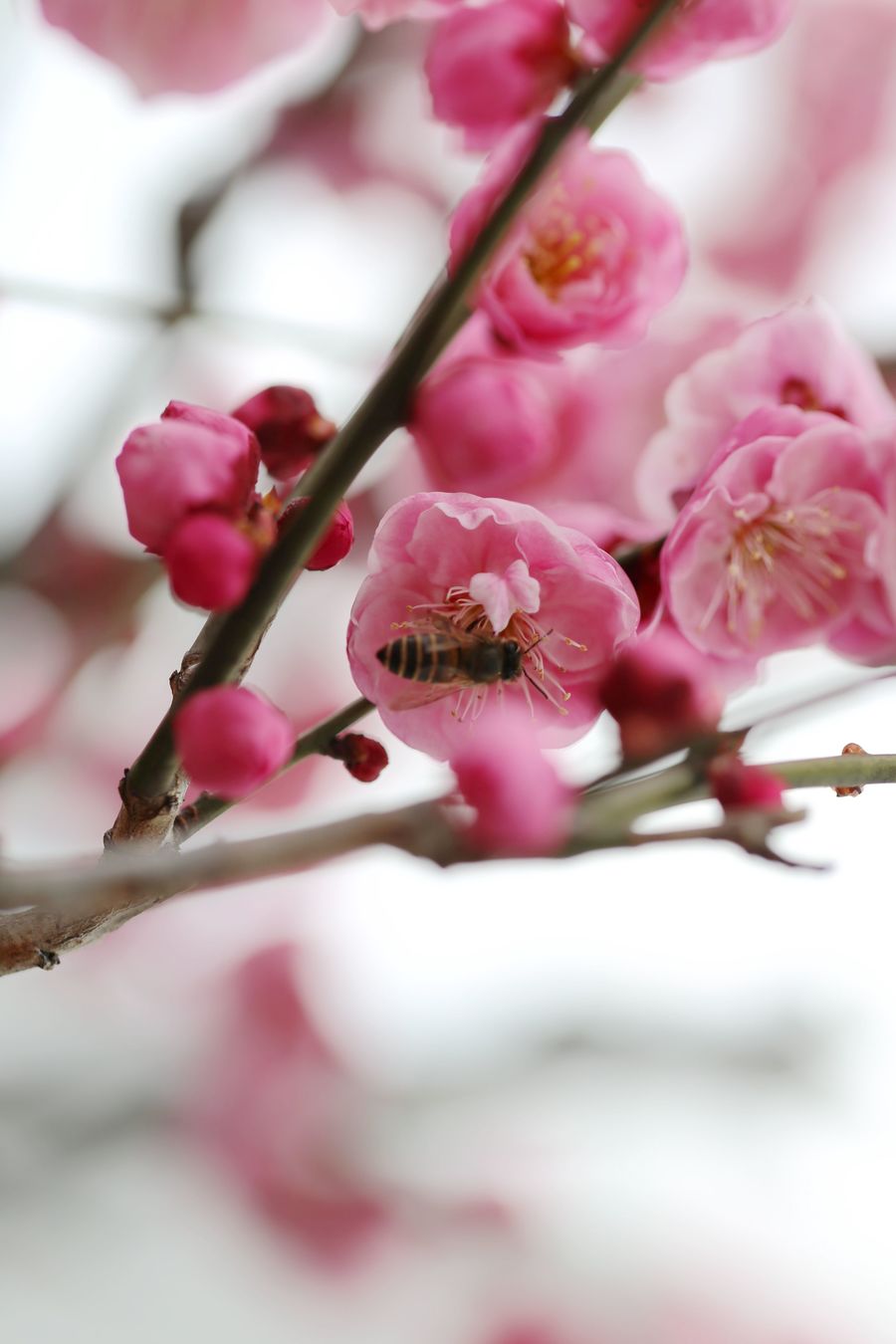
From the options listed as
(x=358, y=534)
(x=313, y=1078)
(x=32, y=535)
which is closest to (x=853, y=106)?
(x=358, y=534)

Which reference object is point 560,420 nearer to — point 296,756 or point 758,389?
point 758,389

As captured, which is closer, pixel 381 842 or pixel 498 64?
pixel 381 842

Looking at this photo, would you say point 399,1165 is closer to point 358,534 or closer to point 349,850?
point 358,534

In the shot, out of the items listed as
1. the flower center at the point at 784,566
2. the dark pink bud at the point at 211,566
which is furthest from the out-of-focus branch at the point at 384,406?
the flower center at the point at 784,566

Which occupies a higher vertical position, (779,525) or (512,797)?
(779,525)

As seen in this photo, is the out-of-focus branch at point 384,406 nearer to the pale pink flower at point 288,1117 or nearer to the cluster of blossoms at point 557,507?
the cluster of blossoms at point 557,507

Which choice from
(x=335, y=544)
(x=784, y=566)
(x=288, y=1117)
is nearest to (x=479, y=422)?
(x=335, y=544)
